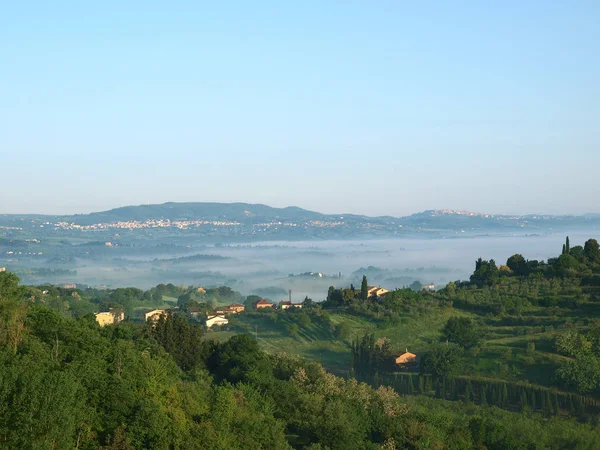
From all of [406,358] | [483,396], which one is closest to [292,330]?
[406,358]

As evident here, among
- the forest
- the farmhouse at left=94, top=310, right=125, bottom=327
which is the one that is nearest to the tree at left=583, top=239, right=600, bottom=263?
the forest

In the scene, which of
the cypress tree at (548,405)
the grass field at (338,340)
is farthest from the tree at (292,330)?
the cypress tree at (548,405)

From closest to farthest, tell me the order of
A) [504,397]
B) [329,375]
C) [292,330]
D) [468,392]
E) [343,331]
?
1. [329,375]
2. [504,397]
3. [468,392]
4. [343,331]
5. [292,330]

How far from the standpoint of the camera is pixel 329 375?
101ft

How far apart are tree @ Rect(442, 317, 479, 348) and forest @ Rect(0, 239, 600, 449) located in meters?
0.09

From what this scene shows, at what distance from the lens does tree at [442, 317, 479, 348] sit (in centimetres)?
4462

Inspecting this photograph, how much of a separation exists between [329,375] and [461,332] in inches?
636

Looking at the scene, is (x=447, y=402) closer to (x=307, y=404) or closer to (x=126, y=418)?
(x=307, y=404)

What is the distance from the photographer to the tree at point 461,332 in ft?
146

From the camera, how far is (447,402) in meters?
34.7

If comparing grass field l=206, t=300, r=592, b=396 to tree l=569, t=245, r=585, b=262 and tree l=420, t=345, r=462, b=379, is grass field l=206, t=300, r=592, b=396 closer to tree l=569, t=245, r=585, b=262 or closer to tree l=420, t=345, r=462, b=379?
tree l=420, t=345, r=462, b=379

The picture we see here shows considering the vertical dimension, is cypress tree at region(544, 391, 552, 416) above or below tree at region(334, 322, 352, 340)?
below

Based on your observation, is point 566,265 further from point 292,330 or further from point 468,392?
point 468,392

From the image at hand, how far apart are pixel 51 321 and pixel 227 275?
5404 inches
